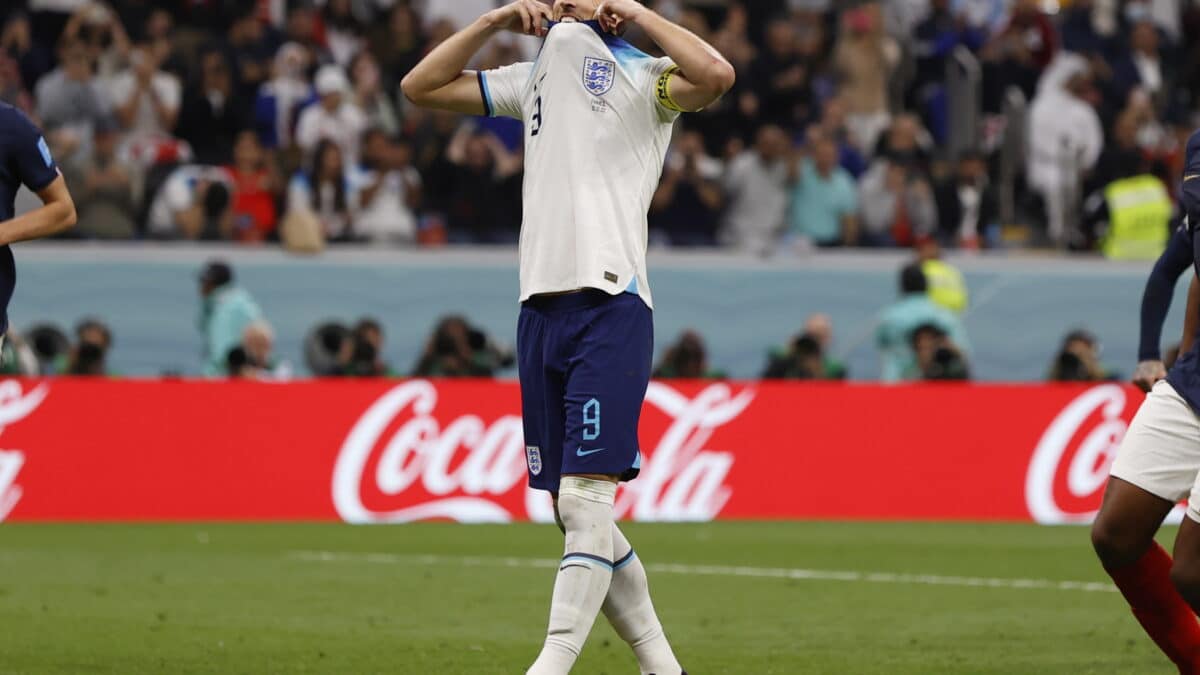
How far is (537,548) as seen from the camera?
566 inches

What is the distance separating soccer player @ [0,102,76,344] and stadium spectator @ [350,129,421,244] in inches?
488

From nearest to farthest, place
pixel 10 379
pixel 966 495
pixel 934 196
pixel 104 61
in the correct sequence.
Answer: pixel 10 379, pixel 966 495, pixel 104 61, pixel 934 196

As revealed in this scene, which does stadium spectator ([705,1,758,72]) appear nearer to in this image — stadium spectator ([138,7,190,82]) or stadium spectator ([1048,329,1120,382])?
stadium spectator ([1048,329,1120,382])

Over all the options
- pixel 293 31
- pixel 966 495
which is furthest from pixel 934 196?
pixel 293 31

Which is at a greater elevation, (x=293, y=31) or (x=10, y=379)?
(x=293, y=31)

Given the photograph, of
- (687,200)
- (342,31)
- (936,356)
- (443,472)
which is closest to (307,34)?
(342,31)

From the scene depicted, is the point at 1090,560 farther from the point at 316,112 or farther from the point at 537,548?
the point at 316,112

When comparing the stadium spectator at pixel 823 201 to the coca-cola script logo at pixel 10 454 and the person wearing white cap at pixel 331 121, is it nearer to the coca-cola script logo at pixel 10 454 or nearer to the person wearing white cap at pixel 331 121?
the person wearing white cap at pixel 331 121

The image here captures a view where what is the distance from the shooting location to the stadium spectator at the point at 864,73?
22766mm

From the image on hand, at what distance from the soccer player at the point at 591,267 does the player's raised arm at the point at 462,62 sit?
0.03ft

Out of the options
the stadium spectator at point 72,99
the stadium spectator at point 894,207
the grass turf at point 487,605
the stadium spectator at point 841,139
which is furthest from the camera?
the stadium spectator at point 841,139

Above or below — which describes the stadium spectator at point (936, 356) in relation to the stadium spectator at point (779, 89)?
below

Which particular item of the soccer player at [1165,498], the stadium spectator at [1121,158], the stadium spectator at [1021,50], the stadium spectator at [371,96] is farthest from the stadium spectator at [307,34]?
the soccer player at [1165,498]

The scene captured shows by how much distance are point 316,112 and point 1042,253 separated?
8.41m
